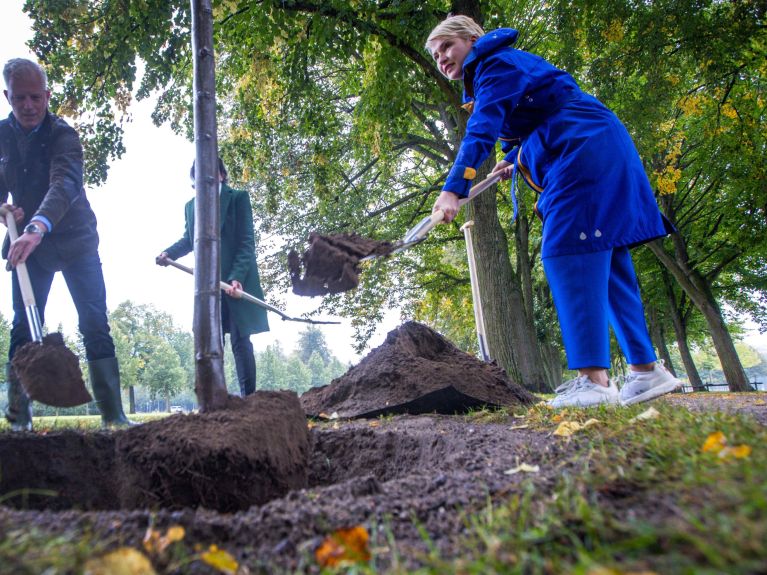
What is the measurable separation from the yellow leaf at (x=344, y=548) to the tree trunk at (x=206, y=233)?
54.4 inches

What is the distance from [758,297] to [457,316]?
451 inches

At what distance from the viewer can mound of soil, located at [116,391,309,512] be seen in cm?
201

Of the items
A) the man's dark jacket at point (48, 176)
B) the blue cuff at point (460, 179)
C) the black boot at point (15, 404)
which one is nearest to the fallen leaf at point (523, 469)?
the blue cuff at point (460, 179)

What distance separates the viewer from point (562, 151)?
2963 mm

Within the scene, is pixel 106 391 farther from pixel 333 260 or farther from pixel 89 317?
pixel 333 260

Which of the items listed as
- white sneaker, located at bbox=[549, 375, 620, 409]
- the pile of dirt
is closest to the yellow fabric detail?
white sneaker, located at bbox=[549, 375, 620, 409]

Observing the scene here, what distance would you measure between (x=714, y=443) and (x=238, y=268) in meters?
4.00

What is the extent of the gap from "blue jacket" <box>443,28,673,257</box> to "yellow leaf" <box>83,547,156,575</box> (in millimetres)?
2456

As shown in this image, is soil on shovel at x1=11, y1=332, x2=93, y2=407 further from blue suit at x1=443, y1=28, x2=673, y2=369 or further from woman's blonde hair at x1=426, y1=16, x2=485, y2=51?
woman's blonde hair at x1=426, y1=16, x2=485, y2=51

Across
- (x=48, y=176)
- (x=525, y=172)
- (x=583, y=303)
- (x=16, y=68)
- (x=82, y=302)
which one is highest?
(x=16, y=68)

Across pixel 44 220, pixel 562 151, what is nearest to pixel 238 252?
pixel 44 220

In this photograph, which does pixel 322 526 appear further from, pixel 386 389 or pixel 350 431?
pixel 386 389

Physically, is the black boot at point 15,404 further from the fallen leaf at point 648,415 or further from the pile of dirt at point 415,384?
the fallen leaf at point 648,415

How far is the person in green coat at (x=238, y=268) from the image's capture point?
467 cm
